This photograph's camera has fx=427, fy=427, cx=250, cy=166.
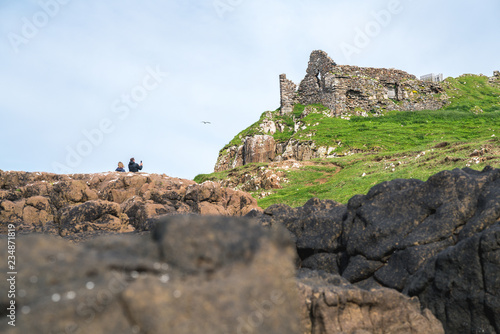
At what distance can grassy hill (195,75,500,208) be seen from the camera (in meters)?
21.4

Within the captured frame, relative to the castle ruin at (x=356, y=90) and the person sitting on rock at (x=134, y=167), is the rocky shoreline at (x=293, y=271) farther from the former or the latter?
the castle ruin at (x=356, y=90)

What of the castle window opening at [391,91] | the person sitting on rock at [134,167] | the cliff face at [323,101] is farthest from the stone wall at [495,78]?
the person sitting on rock at [134,167]

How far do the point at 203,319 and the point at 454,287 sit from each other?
5335 mm

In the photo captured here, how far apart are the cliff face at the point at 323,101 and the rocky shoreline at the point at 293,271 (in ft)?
90.8

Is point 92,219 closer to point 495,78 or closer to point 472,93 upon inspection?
point 472,93

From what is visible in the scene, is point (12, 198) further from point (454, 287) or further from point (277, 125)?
point (277, 125)

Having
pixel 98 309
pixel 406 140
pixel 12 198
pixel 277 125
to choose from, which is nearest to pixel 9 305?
pixel 98 309

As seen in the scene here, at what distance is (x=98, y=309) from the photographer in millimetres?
3385

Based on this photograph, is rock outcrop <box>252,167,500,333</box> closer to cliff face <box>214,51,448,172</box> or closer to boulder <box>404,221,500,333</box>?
boulder <box>404,221,500,333</box>

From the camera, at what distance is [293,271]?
14.9 feet

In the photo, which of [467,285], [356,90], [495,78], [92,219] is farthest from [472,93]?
[467,285]

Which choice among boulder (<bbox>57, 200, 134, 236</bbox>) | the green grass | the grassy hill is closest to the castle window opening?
the grassy hill

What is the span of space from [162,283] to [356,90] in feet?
161

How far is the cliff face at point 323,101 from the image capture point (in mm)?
41469
